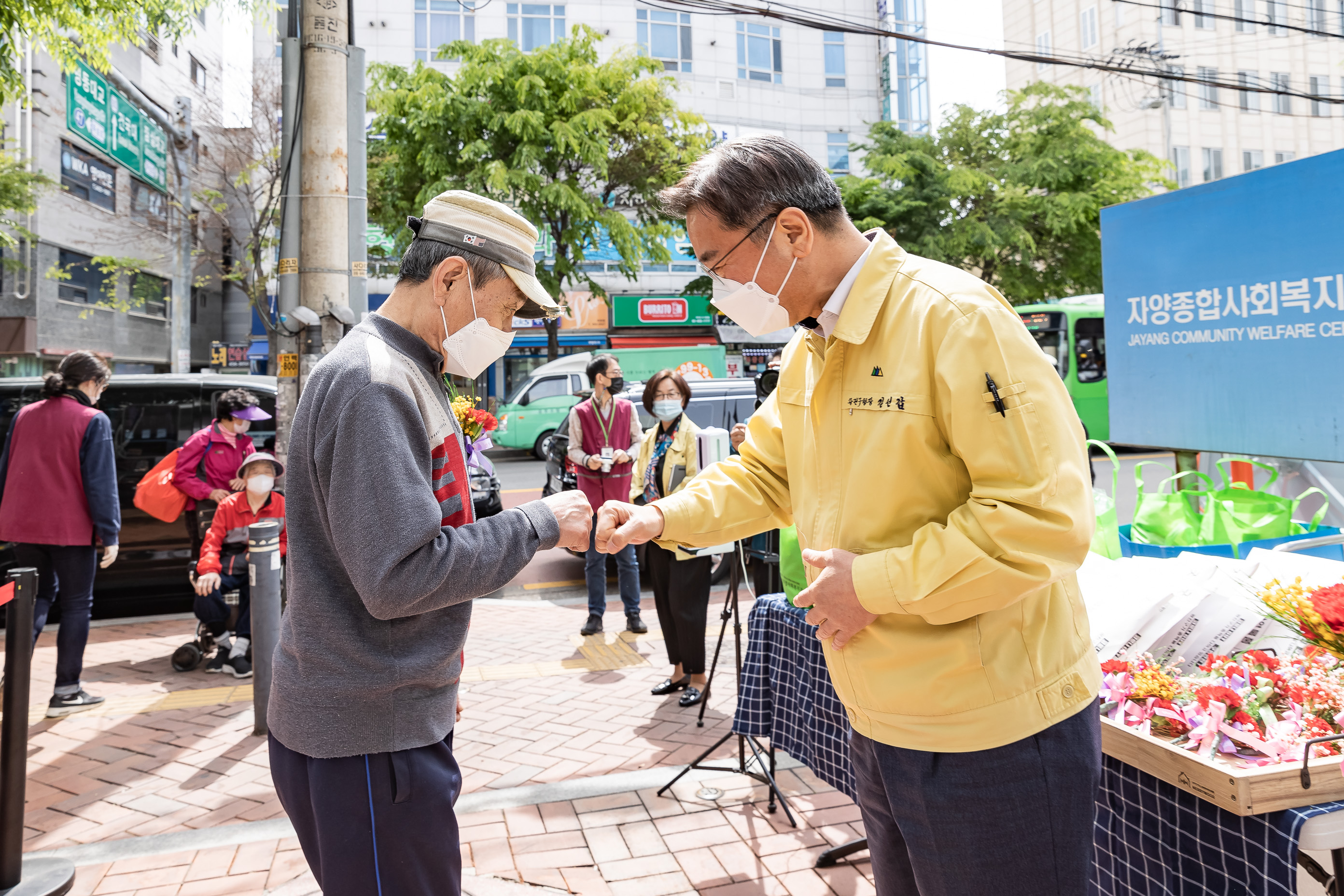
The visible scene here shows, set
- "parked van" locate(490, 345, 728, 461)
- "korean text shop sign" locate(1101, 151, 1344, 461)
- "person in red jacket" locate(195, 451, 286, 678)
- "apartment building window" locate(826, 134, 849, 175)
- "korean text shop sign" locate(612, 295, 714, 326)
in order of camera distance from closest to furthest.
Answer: "korean text shop sign" locate(1101, 151, 1344, 461), "person in red jacket" locate(195, 451, 286, 678), "parked van" locate(490, 345, 728, 461), "korean text shop sign" locate(612, 295, 714, 326), "apartment building window" locate(826, 134, 849, 175)

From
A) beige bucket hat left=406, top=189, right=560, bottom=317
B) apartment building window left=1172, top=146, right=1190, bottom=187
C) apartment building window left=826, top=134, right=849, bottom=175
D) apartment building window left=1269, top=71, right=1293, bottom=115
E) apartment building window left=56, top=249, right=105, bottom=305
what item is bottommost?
beige bucket hat left=406, top=189, right=560, bottom=317

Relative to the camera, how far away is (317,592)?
Answer: 158 centimetres

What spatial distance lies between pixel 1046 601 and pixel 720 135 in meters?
26.3

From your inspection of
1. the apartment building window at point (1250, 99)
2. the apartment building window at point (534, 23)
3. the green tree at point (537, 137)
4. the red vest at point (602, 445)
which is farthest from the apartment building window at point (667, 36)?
the apartment building window at point (1250, 99)

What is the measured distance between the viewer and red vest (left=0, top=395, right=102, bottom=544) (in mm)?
4734

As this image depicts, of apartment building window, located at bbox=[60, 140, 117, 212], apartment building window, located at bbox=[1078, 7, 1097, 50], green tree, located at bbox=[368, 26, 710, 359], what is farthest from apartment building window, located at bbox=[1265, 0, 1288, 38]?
apartment building window, located at bbox=[60, 140, 117, 212]

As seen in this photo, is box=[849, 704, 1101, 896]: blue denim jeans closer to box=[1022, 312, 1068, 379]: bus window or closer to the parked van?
the parked van

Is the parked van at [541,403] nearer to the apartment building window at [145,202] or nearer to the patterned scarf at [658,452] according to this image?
the patterned scarf at [658,452]

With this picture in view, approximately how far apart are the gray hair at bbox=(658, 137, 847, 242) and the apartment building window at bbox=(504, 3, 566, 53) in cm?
2810

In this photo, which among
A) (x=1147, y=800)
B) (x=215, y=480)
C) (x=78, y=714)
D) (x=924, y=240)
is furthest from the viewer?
(x=924, y=240)

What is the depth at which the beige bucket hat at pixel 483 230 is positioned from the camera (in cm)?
178

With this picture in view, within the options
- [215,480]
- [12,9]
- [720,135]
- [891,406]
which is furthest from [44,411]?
[720,135]

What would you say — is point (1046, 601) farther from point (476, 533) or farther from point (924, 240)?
point (924, 240)

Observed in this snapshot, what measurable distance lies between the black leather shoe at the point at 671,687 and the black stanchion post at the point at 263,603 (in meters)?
2.11
